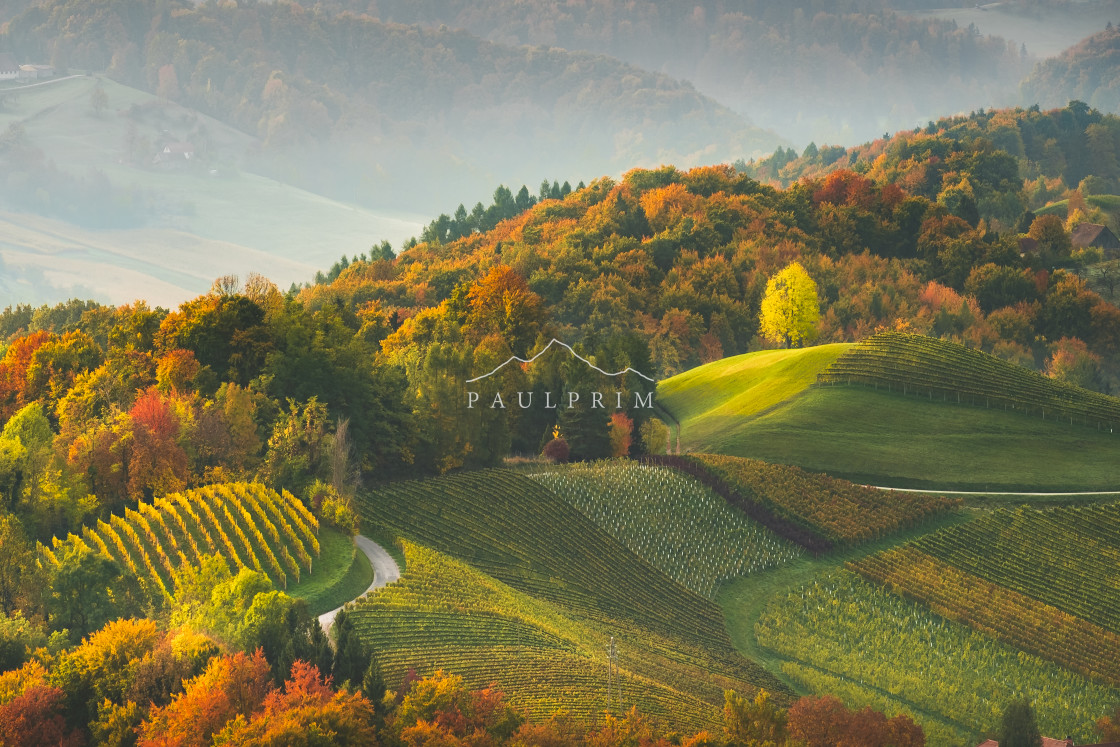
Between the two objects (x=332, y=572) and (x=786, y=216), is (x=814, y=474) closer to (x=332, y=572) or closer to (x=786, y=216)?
(x=332, y=572)

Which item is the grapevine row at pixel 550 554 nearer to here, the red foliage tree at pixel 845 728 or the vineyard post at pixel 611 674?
the vineyard post at pixel 611 674

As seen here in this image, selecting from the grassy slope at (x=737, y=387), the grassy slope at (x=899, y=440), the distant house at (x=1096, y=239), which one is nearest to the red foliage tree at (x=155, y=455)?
the grassy slope at (x=899, y=440)

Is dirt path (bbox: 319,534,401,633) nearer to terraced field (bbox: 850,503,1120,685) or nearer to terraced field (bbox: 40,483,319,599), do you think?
terraced field (bbox: 40,483,319,599)

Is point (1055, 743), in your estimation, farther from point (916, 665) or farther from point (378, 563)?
point (378, 563)

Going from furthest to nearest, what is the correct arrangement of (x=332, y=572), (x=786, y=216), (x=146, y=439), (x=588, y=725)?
(x=786, y=216) < (x=146, y=439) < (x=332, y=572) < (x=588, y=725)

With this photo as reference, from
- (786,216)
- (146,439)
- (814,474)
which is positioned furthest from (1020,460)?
(786,216)

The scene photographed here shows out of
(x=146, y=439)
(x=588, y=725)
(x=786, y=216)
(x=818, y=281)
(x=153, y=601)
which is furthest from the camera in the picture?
(x=786, y=216)

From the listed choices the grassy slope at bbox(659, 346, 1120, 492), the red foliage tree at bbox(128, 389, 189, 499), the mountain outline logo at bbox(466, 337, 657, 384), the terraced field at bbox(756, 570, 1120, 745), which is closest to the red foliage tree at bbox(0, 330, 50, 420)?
the red foliage tree at bbox(128, 389, 189, 499)

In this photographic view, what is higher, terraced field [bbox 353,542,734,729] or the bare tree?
the bare tree
